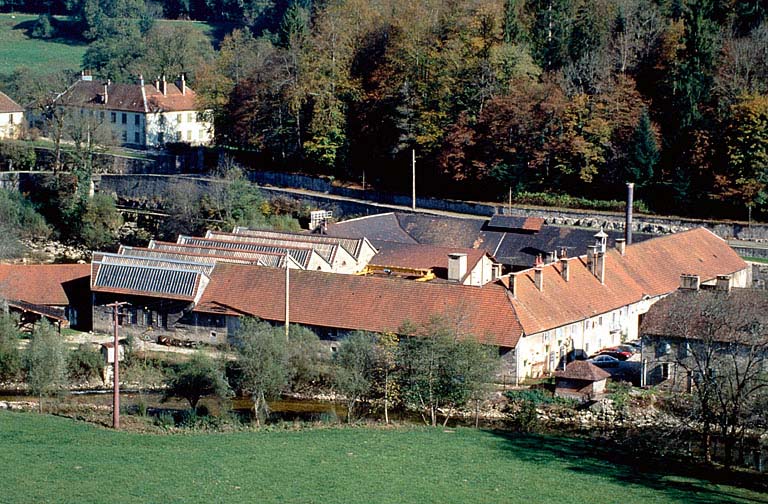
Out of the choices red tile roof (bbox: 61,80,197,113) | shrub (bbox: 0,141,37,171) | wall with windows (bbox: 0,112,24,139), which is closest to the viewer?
shrub (bbox: 0,141,37,171)

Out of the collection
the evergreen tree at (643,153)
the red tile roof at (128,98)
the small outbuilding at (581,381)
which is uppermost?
the red tile roof at (128,98)

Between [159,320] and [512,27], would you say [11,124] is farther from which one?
[159,320]

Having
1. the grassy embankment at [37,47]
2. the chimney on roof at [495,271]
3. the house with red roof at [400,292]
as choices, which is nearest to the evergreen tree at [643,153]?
the house with red roof at [400,292]

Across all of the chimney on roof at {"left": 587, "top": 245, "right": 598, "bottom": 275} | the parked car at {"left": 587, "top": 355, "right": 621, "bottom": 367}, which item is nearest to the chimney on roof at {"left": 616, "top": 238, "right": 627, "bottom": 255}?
the chimney on roof at {"left": 587, "top": 245, "right": 598, "bottom": 275}

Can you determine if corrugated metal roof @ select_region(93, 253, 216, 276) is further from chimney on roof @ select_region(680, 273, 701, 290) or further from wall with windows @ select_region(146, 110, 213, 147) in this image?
wall with windows @ select_region(146, 110, 213, 147)

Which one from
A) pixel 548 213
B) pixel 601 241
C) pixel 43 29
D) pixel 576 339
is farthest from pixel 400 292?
pixel 43 29

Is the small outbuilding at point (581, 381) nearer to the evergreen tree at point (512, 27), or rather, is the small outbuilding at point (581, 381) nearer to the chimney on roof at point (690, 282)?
the chimney on roof at point (690, 282)
